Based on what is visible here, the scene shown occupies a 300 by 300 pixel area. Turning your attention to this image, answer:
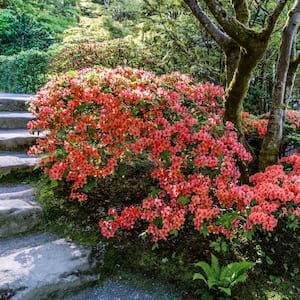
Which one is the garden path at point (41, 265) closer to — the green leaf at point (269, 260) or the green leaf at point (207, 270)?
the green leaf at point (207, 270)

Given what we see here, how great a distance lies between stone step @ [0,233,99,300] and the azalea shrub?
0.28m

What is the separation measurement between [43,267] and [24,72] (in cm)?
523

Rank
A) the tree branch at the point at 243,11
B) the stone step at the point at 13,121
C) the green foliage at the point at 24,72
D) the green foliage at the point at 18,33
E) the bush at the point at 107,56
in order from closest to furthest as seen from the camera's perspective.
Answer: the tree branch at the point at 243,11 < the stone step at the point at 13,121 < the bush at the point at 107,56 < the green foliage at the point at 24,72 < the green foliage at the point at 18,33

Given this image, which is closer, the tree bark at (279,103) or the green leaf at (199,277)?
the green leaf at (199,277)

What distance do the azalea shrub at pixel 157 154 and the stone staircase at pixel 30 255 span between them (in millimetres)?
303

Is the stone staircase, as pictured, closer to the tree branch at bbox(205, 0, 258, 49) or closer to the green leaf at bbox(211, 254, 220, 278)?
the green leaf at bbox(211, 254, 220, 278)

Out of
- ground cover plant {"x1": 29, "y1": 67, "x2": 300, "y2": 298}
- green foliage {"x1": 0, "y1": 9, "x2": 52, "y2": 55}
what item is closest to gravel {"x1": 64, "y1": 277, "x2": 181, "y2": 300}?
ground cover plant {"x1": 29, "y1": 67, "x2": 300, "y2": 298}

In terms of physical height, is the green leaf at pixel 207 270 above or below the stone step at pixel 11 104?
below

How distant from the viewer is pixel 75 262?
2129mm

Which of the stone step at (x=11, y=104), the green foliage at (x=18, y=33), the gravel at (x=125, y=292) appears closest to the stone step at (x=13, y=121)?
the stone step at (x=11, y=104)

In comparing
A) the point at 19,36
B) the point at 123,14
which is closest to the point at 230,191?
the point at 19,36

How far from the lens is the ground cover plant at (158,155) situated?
7.22 feet

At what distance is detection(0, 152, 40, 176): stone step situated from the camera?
113 inches

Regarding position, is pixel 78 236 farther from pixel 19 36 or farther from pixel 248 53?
pixel 19 36
